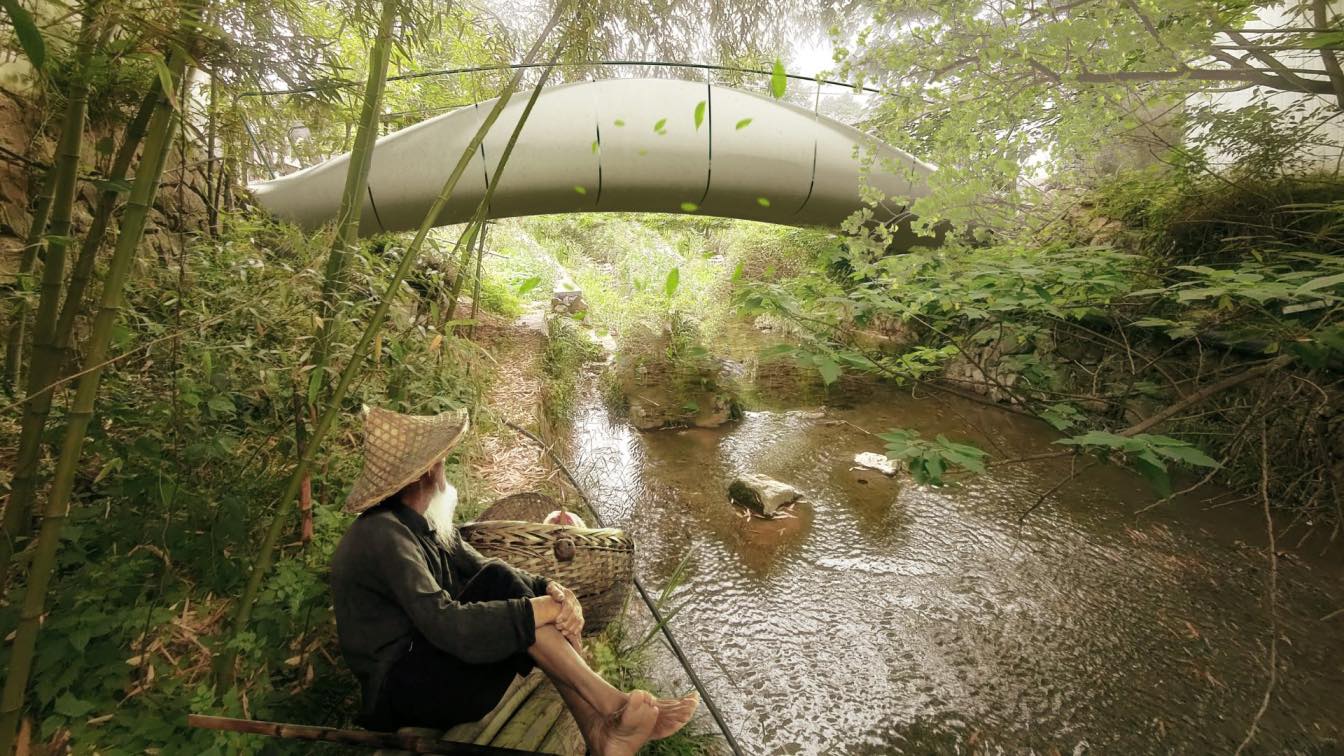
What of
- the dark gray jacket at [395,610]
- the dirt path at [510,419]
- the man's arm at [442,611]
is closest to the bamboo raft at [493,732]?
the dark gray jacket at [395,610]

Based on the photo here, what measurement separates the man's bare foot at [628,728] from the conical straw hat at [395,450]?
741 millimetres

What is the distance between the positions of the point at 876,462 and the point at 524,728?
3.15 meters

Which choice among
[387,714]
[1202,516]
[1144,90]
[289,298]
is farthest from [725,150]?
[1202,516]

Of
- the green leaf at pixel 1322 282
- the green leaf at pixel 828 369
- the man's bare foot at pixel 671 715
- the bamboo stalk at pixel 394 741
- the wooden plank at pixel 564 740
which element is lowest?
the wooden plank at pixel 564 740

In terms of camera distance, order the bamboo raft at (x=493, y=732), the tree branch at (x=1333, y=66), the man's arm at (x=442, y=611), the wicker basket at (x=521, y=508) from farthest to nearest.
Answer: the wicker basket at (x=521, y=508)
the tree branch at (x=1333, y=66)
the man's arm at (x=442, y=611)
the bamboo raft at (x=493, y=732)

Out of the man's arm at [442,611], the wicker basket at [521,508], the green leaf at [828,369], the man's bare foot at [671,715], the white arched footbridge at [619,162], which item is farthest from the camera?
the white arched footbridge at [619,162]

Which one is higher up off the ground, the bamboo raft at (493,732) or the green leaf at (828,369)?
the green leaf at (828,369)

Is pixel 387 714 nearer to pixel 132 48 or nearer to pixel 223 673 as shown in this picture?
pixel 223 673

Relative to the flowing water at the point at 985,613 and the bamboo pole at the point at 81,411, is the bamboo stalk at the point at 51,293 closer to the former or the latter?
the bamboo pole at the point at 81,411

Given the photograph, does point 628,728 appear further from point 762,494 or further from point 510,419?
point 510,419

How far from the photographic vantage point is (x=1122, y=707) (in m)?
2.10

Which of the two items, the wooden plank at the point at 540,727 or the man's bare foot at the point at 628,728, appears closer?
the man's bare foot at the point at 628,728

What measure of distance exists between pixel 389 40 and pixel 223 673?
5.16ft

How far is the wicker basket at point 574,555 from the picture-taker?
5.18 ft
